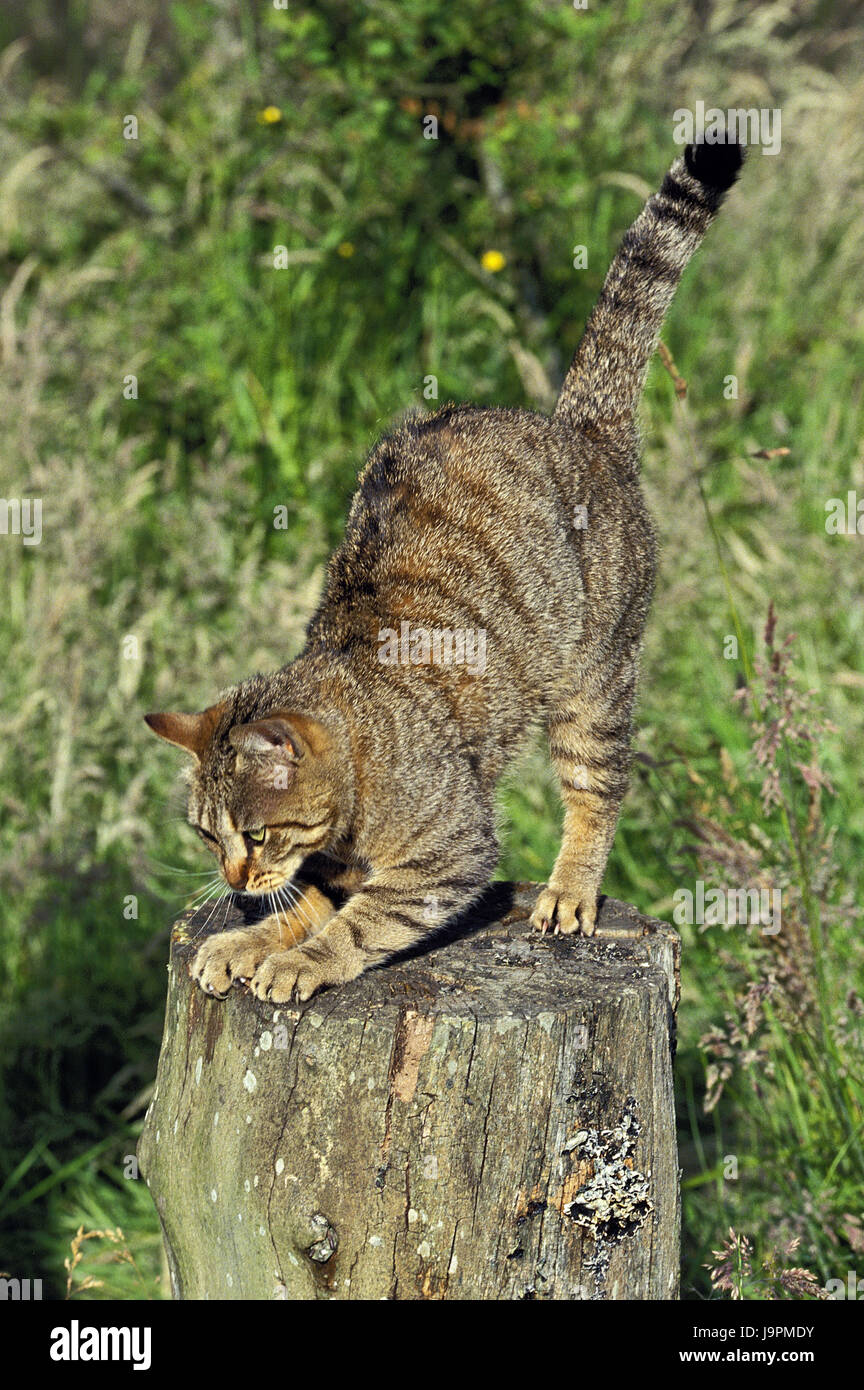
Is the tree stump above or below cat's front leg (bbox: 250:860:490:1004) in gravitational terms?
below

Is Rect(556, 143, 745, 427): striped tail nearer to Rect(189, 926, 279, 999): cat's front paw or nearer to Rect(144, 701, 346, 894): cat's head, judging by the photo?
Rect(144, 701, 346, 894): cat's head

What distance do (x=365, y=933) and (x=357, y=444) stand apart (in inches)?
125

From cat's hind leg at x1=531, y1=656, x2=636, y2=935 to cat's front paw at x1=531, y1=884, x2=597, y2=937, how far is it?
264 mm

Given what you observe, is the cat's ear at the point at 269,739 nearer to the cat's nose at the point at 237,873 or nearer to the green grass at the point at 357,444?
the cat's nose at the point at 237,873

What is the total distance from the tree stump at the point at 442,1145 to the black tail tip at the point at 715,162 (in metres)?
1.95

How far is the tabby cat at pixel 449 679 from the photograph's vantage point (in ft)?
9.03

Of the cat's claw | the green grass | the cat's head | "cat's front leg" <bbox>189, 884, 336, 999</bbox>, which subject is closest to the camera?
the cat's claw

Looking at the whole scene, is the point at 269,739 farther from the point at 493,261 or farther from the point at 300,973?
the point at 493,261

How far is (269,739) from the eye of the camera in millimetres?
2613

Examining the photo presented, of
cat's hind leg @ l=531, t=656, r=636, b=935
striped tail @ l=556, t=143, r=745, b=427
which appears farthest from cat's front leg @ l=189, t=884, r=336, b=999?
striped tail @ l=556, t=143, r=745, b=427

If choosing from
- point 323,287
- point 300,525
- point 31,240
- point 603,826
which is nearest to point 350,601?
point 603,826

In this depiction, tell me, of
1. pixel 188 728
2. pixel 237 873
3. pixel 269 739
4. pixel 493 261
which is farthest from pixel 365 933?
pixel 493 261

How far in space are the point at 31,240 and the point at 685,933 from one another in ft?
13.5

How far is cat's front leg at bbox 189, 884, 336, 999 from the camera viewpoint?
260 cm
